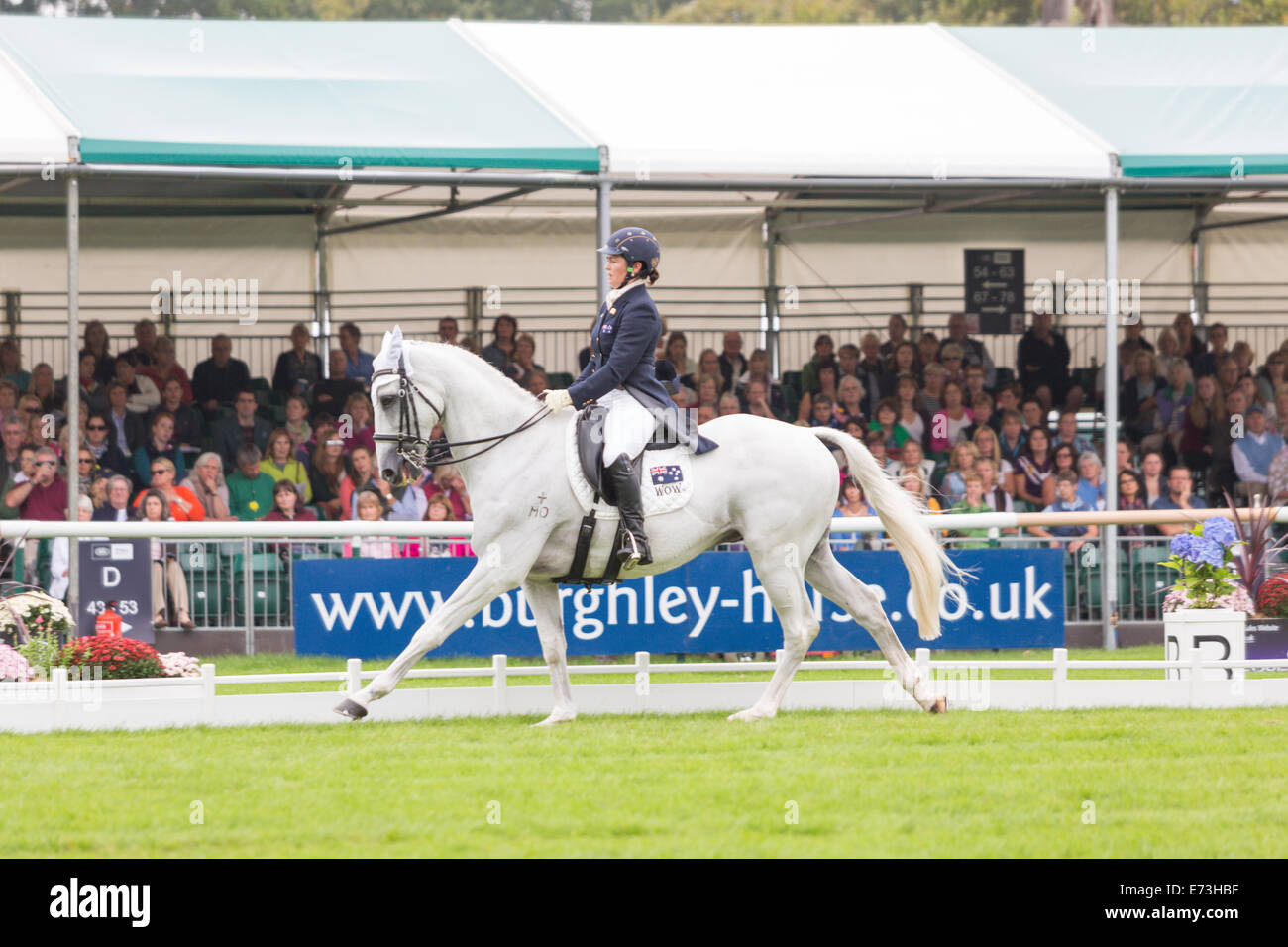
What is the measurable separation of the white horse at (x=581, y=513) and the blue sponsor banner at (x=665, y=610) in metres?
1.21

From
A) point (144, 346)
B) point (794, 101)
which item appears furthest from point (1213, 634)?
point (144, 346)

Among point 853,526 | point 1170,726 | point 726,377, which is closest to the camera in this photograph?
point 1170,726

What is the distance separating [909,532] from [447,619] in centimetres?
262

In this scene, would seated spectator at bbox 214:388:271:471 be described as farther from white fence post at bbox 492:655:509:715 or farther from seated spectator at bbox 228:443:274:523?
white fence post at bbox 492:655:509:715

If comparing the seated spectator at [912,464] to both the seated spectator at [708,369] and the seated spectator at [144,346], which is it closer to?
the seated spectator at [708,369]

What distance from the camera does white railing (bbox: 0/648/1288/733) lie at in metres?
8.77

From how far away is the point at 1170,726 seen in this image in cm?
848

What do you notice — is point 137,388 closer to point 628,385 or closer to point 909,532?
point 628,385

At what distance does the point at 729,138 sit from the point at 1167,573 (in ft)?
17.0

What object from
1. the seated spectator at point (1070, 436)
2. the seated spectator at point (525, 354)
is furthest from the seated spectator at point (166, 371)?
the seated spectator at point (1070, 436)

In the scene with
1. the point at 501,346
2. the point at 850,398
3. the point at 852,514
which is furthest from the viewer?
the point at 501,346

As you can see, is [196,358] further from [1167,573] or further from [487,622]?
[1167,573]

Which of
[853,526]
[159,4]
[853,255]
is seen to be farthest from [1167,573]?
[159,4]

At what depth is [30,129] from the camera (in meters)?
12.8
